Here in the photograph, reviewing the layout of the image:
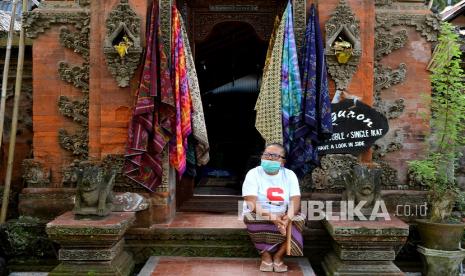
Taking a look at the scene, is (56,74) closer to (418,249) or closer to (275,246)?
(275,246)

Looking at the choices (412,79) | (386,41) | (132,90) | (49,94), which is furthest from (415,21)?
(49,94)

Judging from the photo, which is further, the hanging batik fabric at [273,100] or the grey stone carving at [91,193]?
the hanging batik fabric at [273,100]

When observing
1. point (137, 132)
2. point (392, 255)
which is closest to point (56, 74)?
point (137, 132)

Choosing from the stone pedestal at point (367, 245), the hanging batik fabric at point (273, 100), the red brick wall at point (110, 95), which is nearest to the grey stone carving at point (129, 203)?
the red brick wall at point (110, 95)

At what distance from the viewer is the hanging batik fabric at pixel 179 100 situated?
18.7 feet

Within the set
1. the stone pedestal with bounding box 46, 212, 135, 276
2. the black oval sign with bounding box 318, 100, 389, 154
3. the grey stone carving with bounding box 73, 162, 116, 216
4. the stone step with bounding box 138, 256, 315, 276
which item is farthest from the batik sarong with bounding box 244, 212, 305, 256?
the grey stone carving with bounding box 73, 162, 116, 216

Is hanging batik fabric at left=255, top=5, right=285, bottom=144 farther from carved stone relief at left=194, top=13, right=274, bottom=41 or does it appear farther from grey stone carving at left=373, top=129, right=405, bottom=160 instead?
grey stone carving at left=373, top=129, right=405, bottom=160

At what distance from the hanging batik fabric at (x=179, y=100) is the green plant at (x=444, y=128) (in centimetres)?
282

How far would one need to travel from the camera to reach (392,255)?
5051 millimetres

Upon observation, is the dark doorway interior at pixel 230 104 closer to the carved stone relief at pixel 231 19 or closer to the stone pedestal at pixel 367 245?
the carved stone relief at pixel 231 19

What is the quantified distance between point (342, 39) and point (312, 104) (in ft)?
2.99

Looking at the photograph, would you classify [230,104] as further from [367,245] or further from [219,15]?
[367,245]

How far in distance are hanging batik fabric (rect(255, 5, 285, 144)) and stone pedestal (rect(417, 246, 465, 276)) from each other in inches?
86.3

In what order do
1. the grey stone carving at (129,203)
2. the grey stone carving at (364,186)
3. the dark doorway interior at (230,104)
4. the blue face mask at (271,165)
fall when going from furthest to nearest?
the dark doorway interior at (230,104), the grey stone carving at (129,203), the grey stone carving at (364,186), the blue face mask at (271,165)
